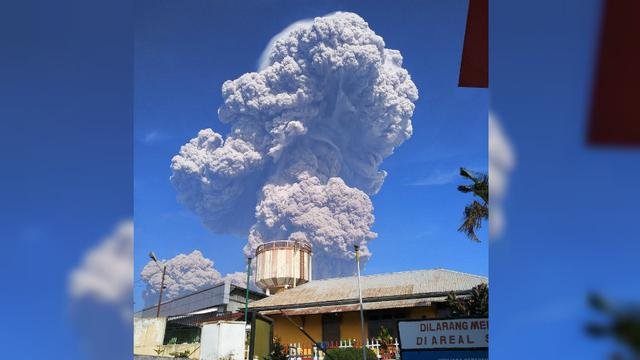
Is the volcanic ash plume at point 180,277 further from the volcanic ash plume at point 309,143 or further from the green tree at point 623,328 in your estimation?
the green tree at point 623,328

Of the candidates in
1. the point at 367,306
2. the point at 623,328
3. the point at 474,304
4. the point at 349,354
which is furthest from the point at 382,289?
the point at 623,328

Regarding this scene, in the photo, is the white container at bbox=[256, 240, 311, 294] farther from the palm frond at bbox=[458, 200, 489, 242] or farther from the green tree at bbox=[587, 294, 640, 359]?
the green tree at bbox=[587, 294, 640, 359]

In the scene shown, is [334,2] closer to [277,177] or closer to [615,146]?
[277,177]

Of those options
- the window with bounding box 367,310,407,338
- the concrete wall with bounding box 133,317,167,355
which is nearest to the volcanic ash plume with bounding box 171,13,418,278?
the concrete wall with bounding box 133,317,167,355

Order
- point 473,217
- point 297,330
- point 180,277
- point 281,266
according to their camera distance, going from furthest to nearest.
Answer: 1. point 180,277
2. point 281,266
3. point 297,330
4. point 473,217

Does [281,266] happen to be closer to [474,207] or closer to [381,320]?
[381,320]

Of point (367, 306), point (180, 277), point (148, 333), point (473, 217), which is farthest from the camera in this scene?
point (180, 277)

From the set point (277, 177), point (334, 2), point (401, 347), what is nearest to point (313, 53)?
point (334, 2)
